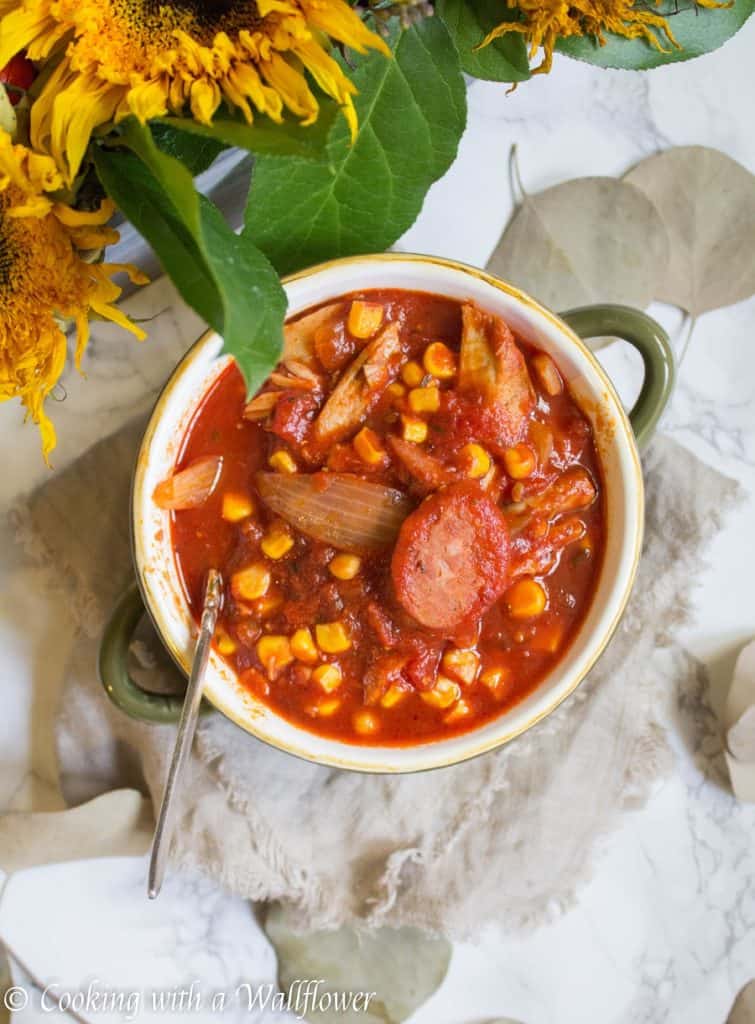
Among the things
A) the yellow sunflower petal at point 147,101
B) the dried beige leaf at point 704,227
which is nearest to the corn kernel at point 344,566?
the yellow sunflower petal at point 147,101

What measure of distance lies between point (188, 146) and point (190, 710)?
Answer: 2.57ft

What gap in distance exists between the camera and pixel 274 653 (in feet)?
4.97

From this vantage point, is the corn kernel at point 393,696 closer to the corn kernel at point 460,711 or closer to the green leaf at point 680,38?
the corn kernel at point 460,711

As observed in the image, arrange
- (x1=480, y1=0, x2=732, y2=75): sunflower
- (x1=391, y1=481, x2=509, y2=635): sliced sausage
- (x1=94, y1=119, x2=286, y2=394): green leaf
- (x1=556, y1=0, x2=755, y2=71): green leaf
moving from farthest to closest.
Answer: (x1=391, y1=481, x2=509, y2=635): sliced sausage
(x1=556, y1=0, x2=755, y2=71): green leaf
(x1=480, y1=0, x2=732, y2=75): sunflower
(x1=94, y1=119, x2=286, y2=394): green leaf

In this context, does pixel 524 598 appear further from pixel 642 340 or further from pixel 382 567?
pixel 642 340

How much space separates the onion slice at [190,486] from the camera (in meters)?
1.51

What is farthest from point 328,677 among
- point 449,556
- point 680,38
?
point 680,38

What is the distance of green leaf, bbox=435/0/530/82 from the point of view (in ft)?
4.17

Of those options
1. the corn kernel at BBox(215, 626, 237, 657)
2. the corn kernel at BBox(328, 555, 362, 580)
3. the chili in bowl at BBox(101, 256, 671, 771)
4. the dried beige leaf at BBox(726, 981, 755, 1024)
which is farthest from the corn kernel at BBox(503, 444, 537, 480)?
the dried beige leaf at BBox(726, 981, 755, 1024)

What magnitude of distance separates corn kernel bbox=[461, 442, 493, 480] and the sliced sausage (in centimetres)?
2

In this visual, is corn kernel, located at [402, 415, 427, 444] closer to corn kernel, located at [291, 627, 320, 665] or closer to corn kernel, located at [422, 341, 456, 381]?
corn kernel, located at [422, 341, 456, 381]

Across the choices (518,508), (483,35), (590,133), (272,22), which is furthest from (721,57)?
(272,22)

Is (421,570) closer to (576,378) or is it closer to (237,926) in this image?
(576,378)

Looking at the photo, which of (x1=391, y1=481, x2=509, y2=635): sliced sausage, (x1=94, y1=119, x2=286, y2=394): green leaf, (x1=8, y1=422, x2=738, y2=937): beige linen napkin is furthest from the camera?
(x1=8, y1=422, x2=738, y2=937): beige linen napkin
